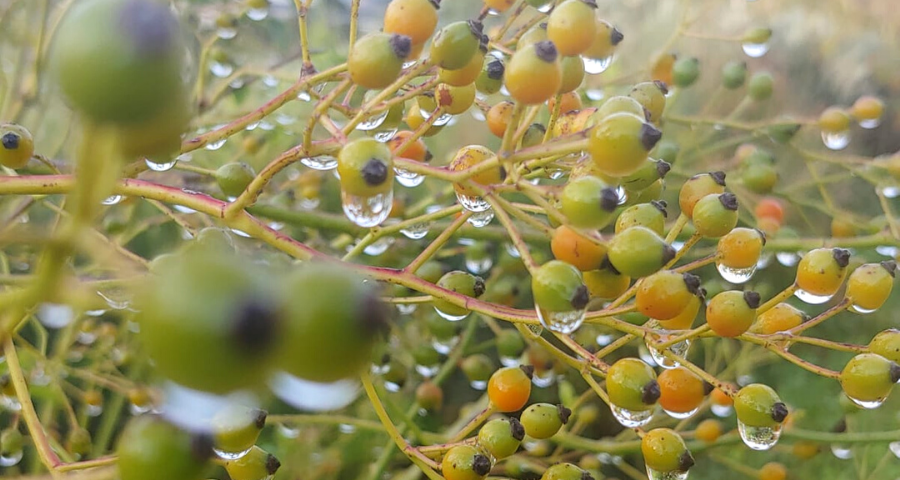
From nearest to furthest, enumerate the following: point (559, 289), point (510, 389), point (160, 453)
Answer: point (160, 453)
point (559, 289)
point (510, 389)

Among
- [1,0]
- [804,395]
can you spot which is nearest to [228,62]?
[1,0]

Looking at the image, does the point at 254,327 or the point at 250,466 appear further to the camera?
the point at 250,466

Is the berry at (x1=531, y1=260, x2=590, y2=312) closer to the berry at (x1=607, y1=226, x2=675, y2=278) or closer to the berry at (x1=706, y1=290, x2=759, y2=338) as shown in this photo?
the berry at (x1=607, y1=226, x2=675, y2=278)

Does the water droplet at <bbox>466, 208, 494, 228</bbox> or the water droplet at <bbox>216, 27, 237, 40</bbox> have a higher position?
the water droplet at <bbox>466, 208, 494, 228</bbox>

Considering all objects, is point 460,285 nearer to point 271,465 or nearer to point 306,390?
point 271,465

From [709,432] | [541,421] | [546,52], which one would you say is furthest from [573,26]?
[709,432]

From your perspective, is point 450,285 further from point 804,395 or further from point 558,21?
point 804,395

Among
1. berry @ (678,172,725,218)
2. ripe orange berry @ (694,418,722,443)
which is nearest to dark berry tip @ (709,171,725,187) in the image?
berry @ (678,172,725,218)

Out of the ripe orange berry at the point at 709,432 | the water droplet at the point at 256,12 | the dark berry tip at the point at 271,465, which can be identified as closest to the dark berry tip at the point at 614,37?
the dark berry tip at the point at 271,465
